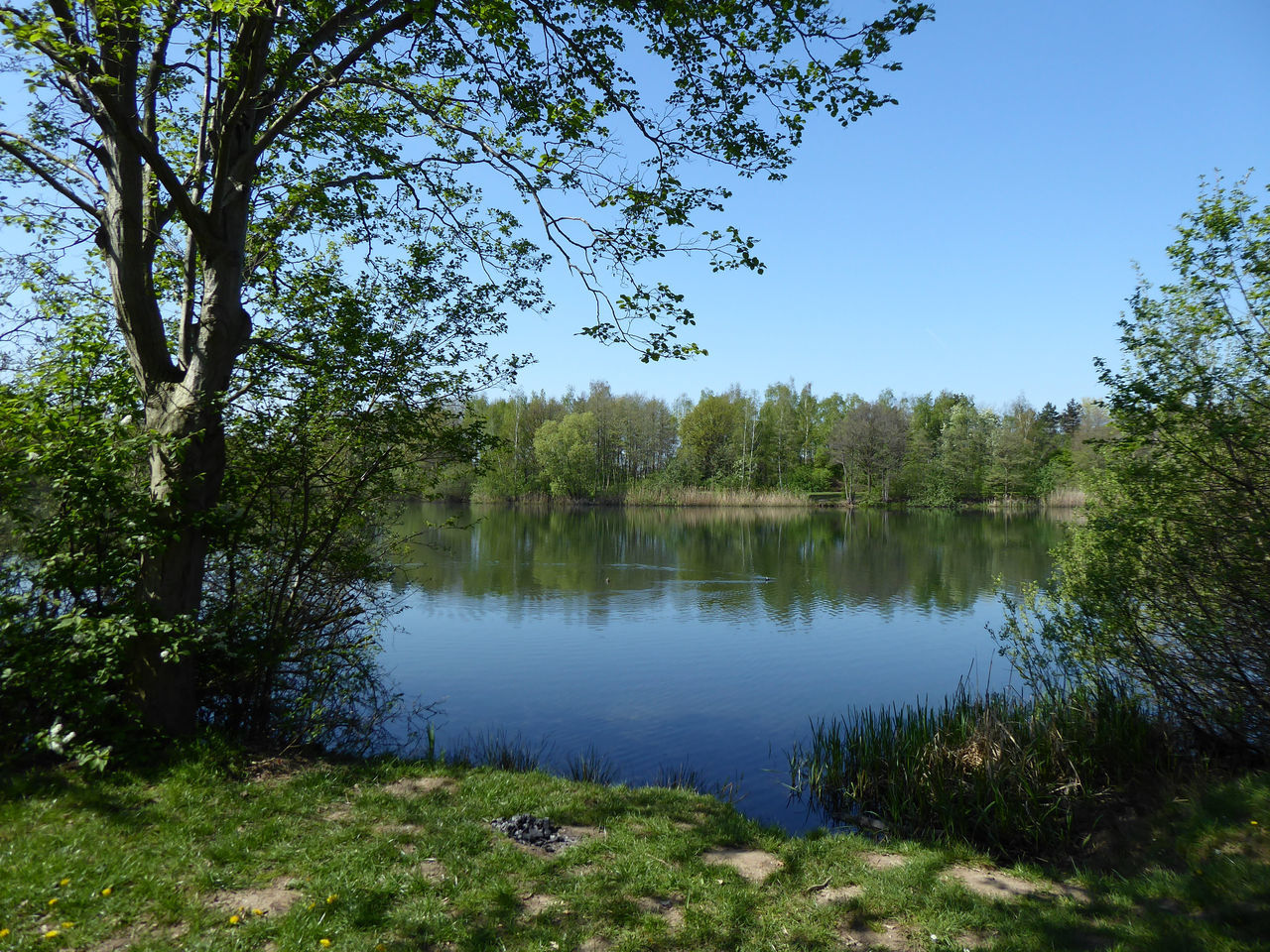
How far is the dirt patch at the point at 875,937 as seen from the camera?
4.19 metres

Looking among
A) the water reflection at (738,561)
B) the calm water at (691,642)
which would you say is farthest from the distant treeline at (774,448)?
the calm water at (691,642)

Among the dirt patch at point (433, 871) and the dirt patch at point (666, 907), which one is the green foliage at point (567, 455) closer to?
the dirt patch at point (433, 871)

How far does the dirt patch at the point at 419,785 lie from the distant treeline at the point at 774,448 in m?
53.5

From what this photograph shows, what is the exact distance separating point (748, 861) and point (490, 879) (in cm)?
193

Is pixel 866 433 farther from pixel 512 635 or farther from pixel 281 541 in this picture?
pixel 281 541

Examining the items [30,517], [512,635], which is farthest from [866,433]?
[30,517]

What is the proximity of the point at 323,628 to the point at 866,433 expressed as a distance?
64.4 m

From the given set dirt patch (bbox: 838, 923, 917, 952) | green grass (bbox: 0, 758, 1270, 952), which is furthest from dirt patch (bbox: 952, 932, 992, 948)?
dirt patch (bbox: 838, 923, 917, 952)

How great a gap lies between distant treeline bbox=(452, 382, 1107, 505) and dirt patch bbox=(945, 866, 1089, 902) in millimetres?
55721

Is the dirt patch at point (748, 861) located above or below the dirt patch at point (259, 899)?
below

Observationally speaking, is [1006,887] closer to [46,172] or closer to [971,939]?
[971,939]

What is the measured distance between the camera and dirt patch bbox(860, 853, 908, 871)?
17.9 ft

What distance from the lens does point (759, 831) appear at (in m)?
6.00

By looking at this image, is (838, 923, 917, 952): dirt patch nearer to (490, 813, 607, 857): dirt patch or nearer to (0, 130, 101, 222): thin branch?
(490, 813, 607, 857): dirt patch
